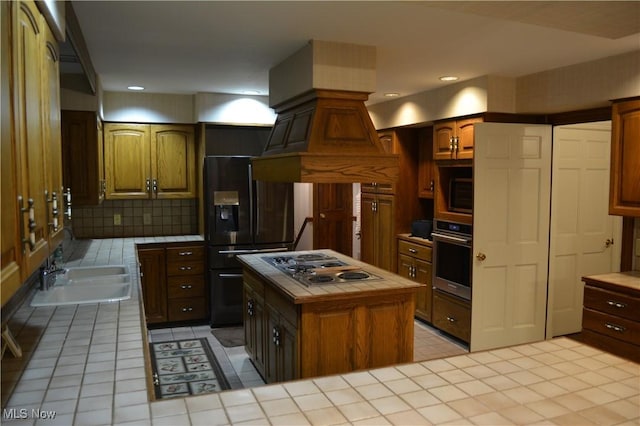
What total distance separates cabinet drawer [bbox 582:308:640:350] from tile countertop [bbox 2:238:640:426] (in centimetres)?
160

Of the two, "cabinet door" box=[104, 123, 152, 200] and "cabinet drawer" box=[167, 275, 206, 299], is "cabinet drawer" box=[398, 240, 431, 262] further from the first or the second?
"cabinet door" box=[104, 123, 152, 200]

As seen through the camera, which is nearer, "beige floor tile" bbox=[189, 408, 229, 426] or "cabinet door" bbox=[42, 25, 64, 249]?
"beige floor tile" bbox=[189, 408, 229, 426]

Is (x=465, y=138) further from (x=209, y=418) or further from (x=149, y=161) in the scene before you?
(x=209, y=418)

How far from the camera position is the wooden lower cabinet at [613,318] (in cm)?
314

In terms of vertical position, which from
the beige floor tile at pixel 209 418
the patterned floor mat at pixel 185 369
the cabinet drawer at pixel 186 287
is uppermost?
the beige floor tile at pixel 209 418

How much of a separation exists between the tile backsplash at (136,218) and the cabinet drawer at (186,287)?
0.71m

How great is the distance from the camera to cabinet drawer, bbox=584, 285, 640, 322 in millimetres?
3137

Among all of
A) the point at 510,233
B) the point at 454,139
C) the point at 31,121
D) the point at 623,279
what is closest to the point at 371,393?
the point at 31,121

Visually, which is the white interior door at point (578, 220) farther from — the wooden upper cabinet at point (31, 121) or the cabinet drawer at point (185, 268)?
the wooden upper cabinet at point (31, 121)

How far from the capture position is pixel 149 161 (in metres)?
5.28

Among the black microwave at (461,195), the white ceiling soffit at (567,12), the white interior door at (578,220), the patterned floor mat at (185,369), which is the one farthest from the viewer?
the white interior door at (578,220)

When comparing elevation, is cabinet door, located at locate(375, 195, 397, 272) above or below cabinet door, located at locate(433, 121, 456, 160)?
below
